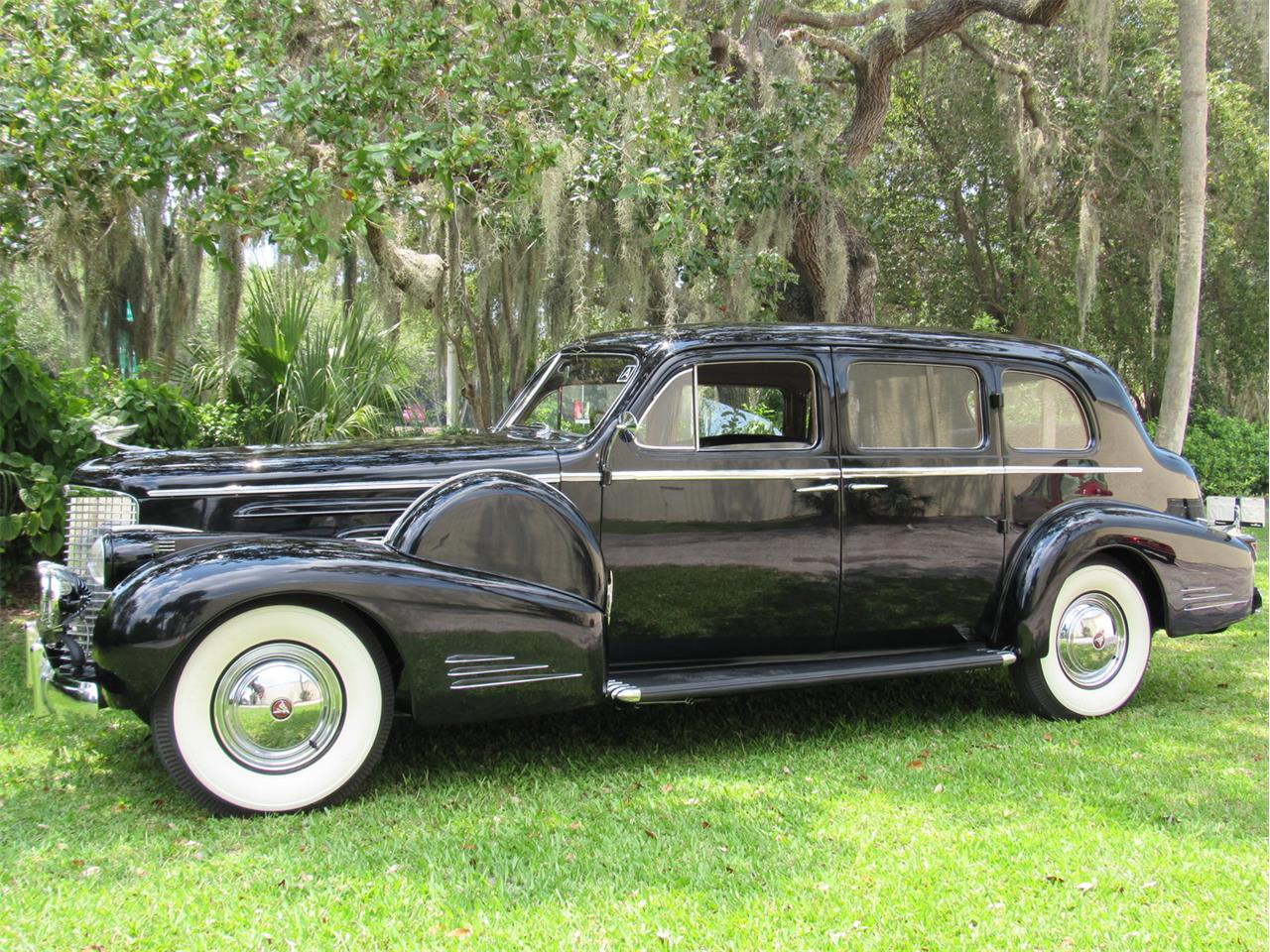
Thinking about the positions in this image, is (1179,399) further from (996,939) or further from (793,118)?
(996,939)

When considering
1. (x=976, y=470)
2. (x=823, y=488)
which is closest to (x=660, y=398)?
(x=823, y=488)

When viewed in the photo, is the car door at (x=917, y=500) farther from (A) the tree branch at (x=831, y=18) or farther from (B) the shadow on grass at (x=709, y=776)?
(A) the tree branch at (x=831, y=18)

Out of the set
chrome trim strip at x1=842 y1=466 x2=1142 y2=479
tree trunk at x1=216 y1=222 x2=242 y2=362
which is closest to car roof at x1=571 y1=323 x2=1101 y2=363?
chrome trim strip at x1=842 y1=466 x2=1142 y2=479

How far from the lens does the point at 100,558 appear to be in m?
3.74

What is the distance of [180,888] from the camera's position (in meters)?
3.02

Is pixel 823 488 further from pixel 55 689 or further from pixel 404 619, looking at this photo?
pixel 55 689

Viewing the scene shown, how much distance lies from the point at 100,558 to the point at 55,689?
475 mm

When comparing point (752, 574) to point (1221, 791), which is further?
point (752, 574)

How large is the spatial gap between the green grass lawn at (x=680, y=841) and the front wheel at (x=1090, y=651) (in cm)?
15

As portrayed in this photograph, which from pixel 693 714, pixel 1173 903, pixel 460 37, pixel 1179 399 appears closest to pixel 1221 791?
pixel 1173 903

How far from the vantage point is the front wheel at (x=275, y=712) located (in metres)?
3.52

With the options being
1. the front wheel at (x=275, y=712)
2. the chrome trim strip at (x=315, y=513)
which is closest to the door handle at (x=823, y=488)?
the chrome trim strip at (x=315, y=513)

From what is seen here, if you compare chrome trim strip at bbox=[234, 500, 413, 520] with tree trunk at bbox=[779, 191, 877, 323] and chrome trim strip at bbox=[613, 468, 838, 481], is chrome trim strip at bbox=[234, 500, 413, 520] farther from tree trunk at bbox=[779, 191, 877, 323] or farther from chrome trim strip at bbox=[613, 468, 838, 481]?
tree trunk at bbox=[779, 191, 877, 323]

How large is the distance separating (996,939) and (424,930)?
1.55m
